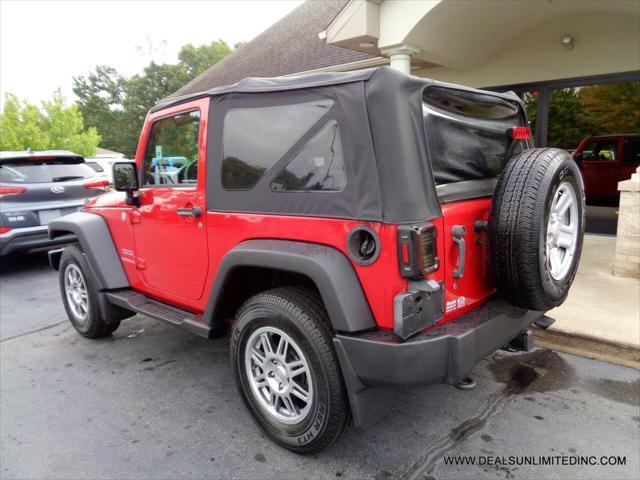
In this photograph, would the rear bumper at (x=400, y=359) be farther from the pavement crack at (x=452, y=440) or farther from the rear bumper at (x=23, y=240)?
the rear bumper at (x=23, y=240)

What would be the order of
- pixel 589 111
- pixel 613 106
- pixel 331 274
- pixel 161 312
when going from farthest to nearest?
pixel 589 111 < pixel 613 106 < pixel 161 312 < pixel 331 274

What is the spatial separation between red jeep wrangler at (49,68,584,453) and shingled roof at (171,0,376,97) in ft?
26.7

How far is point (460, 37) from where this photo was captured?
25.0 feet

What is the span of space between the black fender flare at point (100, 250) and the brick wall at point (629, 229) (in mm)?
5473

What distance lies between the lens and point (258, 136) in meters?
2.67

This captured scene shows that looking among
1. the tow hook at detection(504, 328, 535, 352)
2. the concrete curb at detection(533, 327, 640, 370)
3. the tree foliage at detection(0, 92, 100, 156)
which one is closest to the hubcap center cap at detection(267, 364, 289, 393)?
the tow hook at detection(504, 328, 535, 352)

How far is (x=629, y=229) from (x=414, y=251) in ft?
15.1

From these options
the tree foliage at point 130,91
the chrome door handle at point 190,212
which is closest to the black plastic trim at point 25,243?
the chrome door handle at point 190,212

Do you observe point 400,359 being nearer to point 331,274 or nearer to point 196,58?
point 331,274

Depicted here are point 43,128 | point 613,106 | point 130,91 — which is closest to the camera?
point 613,106

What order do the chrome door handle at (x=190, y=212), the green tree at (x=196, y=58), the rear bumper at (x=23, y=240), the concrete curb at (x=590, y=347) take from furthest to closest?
1. the green tree at (x=196, y=58)
2. the rear bumper at (x=23, y=240)
3. the concrete curb at (x=590, y=347)
4. the chrome door handle at (x=190, y=212)

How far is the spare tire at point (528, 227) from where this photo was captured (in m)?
2.28

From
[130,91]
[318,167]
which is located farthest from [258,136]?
[130,91]

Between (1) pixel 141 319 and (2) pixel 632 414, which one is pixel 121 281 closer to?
(1) pixel 141 319
